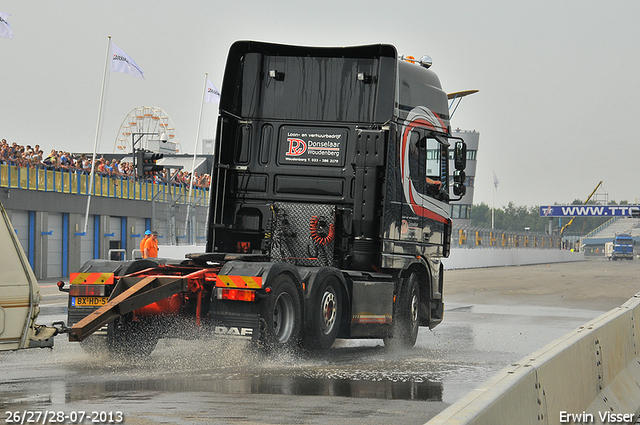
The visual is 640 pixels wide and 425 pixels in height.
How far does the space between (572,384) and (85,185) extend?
3324 cm

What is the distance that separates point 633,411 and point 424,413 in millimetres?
1995

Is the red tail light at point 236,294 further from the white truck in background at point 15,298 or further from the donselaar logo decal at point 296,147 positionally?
the donselaar logo decal at point 296,147

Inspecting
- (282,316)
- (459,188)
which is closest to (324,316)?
(282,316)

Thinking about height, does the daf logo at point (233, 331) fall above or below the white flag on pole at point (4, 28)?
below

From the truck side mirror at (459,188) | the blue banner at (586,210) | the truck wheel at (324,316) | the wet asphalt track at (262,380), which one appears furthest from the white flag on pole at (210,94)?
the blue banner at (586,210)

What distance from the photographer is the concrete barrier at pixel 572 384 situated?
407 centimetres

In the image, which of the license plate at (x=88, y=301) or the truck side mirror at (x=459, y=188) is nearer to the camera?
the license plate at (x=88, y=301)

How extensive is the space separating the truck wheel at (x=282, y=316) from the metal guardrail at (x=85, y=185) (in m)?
18.5

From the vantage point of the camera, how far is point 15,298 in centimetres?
720

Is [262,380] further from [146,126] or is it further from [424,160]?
[146,126]

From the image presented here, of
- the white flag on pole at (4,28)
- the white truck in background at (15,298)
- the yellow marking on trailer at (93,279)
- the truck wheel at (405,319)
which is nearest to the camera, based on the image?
the white truck in background at (15,298)

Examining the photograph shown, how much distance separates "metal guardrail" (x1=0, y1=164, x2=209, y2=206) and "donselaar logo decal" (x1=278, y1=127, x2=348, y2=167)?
16560 millimetres

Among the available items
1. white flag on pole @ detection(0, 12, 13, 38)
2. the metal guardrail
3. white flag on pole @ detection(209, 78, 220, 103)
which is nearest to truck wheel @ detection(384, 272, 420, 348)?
the metal guardrail

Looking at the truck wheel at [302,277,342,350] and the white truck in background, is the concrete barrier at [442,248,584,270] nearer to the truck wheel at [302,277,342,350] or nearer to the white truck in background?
the truck wheel at [302,277,342,350]
